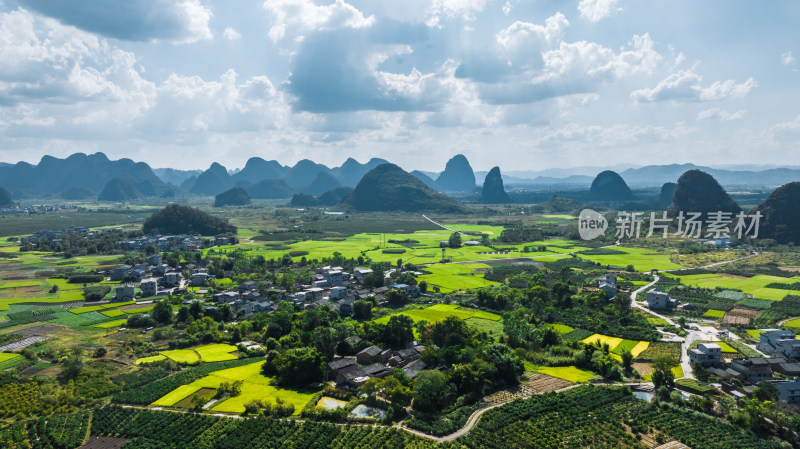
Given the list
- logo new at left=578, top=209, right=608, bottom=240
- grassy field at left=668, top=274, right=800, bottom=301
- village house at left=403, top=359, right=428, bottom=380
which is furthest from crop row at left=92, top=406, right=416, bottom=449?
logo new at left=578, top=209, right=608, bottom=240

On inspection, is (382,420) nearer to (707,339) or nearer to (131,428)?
(131,428)

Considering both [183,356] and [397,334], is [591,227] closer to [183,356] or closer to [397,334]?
[397,334]

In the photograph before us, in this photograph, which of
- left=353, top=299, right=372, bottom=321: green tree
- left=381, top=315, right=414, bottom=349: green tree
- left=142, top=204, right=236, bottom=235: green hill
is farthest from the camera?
left=142, top=204, right=236, bottom=235: green hill

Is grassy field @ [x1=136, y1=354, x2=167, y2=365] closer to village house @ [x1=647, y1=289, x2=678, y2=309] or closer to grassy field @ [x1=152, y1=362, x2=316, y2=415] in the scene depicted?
grassy field @ [x1=152, y1=362, x2=316, y2=415]

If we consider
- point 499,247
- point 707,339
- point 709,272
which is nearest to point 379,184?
point 499,247

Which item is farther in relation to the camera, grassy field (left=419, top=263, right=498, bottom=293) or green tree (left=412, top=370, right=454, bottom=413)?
grassy field (left=419, top=263, right=498, bottom=293)

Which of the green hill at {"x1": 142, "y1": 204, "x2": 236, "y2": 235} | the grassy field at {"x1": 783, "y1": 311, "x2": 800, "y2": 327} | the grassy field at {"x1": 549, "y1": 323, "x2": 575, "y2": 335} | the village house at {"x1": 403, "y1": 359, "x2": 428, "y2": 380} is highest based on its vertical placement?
the green hill at {"x1": 142, "y1": 204, "x2": 236, "y2": 235}

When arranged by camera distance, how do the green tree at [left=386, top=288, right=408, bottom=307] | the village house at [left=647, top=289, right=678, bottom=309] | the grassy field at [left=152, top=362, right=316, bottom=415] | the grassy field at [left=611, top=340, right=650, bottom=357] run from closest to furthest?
the grassy field at [left=152, top=362, right=316, bottom=415]
the grassy field at [left=611, top=340, right=650, bottom=357]
the village house at [left=647, top=289, right=678, bottom=309]
the green tree at [left=386, top=288, right=408, bottom=307]

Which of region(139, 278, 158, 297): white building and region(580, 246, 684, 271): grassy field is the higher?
region(580, 246, 684, 271): grassy field
